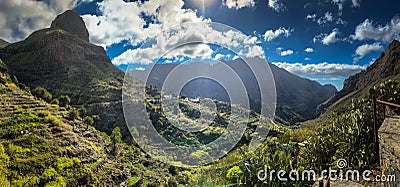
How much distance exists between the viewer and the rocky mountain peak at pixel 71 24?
98688 mm

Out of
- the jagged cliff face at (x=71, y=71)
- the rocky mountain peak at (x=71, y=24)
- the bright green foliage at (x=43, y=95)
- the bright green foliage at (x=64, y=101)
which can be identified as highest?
the rocky mountain peak at (x=71, y=24)

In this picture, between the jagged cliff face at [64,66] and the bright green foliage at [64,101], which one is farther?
the jagged cliff face at [64,66]

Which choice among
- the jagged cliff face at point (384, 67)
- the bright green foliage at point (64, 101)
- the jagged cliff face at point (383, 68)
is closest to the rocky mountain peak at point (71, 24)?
the bright green foliage at point (64, 101)

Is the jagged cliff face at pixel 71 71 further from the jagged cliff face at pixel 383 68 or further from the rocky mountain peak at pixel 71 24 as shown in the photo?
the jagged cliff face at pixel 383 68

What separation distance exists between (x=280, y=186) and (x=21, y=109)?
43308 mm

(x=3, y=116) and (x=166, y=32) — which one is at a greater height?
(x=166, y=32)

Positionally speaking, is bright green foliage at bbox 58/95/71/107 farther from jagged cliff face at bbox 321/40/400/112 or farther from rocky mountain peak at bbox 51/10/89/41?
jagged cliff face at bbox 321/40/400/112

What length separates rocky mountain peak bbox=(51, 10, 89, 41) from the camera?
98.7 meters

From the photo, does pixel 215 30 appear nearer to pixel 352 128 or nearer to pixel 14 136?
pixel 352 128

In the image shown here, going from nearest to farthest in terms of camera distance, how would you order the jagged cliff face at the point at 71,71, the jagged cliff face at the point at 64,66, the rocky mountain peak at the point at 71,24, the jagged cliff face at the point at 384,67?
the jagged cliff face at the point at 71,71
the jagged cliff face at the point at 64,66
the jagged cliff face at the point at 384,67
the rocky mountain peak at the point at 71,24

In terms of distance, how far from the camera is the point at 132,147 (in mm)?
51844

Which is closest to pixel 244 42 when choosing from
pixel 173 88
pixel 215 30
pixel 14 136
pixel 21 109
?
pixel 215 30

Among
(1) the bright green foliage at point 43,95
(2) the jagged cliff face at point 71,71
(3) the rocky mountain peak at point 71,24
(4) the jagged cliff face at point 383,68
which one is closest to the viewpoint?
(1) the bright green foliage at point 43,95

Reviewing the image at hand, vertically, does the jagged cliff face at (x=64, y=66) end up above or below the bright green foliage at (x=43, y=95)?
above
